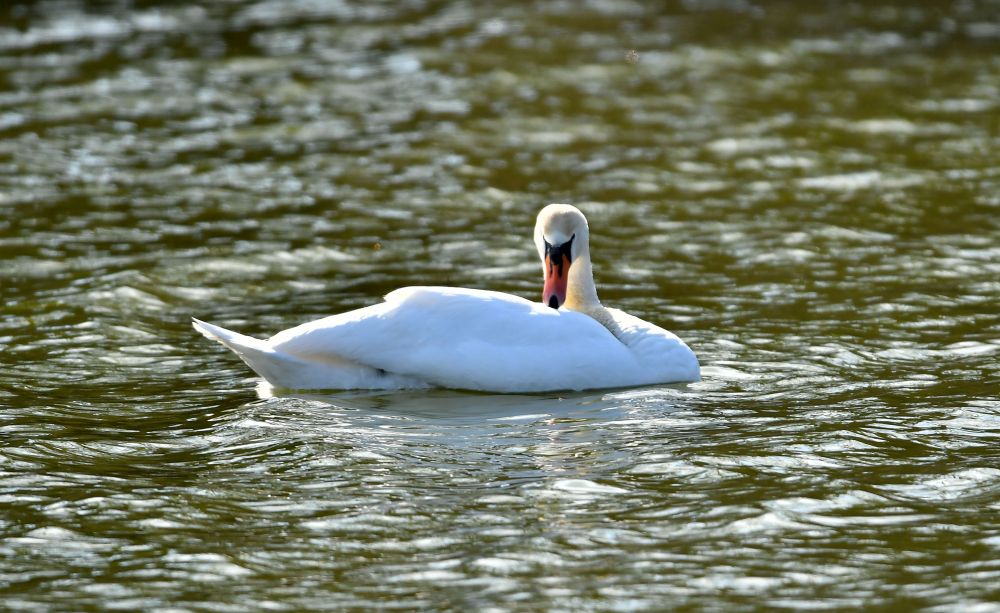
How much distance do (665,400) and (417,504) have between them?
2.45m

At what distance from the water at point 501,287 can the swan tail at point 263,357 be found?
17 cm

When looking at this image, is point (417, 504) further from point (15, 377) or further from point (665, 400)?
point (15, 377)

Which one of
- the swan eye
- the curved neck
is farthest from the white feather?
the curved neck

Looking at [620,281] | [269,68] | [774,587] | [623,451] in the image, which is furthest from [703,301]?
[269,68]

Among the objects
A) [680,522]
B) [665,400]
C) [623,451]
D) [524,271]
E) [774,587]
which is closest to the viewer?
[774,587]

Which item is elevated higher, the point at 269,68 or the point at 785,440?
the point at 269,68

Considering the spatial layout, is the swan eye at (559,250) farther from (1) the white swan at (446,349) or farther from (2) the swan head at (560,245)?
(1) the white swan at (446,349)

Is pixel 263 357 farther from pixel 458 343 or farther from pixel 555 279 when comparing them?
pixel 555 279

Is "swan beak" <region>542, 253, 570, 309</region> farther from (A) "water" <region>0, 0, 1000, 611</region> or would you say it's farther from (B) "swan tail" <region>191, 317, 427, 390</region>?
(B) "swan tail" <region>191, 317, 427, 390</region>

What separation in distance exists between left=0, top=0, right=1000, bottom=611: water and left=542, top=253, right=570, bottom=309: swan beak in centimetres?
100

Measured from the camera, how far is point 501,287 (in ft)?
40.8

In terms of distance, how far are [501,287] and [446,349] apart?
122 inches

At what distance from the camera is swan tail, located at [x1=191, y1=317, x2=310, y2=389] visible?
927cm

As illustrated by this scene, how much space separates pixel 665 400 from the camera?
30.9 ft
